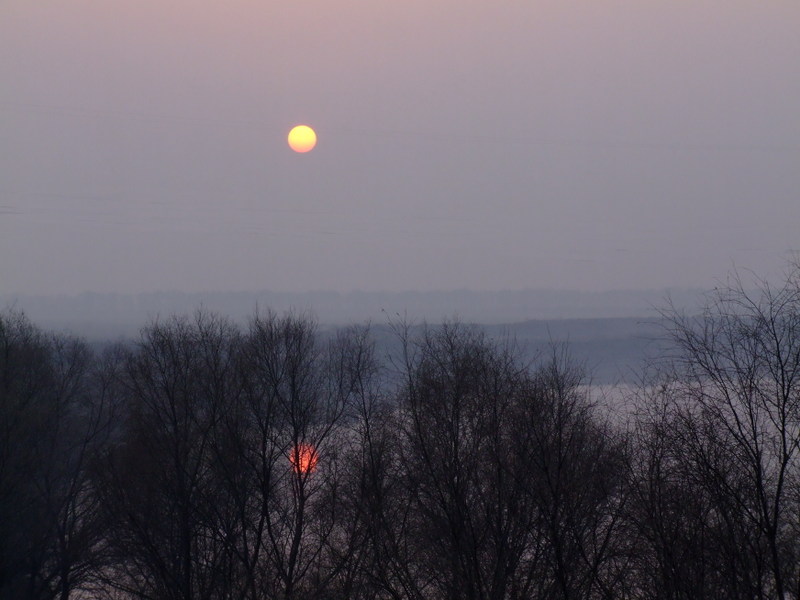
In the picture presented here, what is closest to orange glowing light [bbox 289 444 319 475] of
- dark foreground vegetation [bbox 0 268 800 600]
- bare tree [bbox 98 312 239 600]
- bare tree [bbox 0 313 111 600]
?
dark foreground vegetation [bbox 0 268 800 600]

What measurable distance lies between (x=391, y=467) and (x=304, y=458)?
489 centimetres

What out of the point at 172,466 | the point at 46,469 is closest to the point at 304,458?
the point at 172,466

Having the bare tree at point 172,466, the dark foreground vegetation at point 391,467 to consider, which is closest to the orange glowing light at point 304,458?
the dark foreground vegetation at point 391,467

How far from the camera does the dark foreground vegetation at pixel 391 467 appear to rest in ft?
23.6

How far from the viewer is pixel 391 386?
16750 mm

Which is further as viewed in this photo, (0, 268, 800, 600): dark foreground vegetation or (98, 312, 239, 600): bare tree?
(98, 312, 239, 600): bare tree

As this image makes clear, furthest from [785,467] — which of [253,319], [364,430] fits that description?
[253,319]

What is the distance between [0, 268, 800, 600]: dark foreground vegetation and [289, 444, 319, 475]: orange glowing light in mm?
47

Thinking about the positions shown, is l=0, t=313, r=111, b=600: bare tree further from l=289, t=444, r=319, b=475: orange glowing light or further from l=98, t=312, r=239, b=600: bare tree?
l=289, t=444, r=319, b=475: orange glowing light

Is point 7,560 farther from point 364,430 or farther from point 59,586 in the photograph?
point 364,430

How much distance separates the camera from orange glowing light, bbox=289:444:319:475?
17.7m

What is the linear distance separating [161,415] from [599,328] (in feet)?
48.9

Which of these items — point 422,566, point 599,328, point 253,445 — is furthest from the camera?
point 599,328

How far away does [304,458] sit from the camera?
58.8ft
